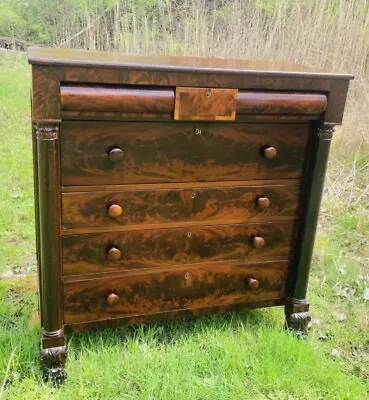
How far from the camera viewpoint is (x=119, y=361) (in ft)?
5.84

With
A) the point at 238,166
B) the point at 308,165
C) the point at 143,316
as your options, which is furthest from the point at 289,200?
the point at 143,316

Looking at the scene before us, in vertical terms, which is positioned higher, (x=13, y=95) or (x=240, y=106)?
(x=240, y=106)

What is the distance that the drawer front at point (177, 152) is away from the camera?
1560 mm

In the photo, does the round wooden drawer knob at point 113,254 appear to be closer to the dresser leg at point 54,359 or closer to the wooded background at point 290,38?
the dresser leg at point 54,359

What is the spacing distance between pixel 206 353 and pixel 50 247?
720 mm

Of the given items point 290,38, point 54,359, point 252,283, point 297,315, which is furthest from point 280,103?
point 290,38

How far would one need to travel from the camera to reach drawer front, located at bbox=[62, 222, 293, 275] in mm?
1663

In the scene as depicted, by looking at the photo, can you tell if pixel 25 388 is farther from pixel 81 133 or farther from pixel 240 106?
pixel 240 106

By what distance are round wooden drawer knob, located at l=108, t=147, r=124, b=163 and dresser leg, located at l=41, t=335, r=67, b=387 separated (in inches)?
24.4

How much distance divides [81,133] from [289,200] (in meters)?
0.83

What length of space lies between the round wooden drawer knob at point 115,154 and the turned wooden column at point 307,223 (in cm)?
73

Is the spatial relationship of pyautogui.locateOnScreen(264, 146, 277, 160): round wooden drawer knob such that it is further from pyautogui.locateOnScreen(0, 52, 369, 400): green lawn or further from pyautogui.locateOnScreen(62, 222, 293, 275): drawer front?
pyautogui.locateOnScreen(0, 52, 369, 400): green lawn

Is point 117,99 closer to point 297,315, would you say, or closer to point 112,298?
point 112,298

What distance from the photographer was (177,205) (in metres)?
1.74
